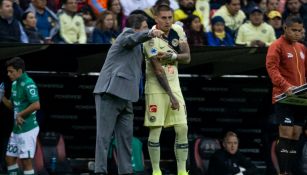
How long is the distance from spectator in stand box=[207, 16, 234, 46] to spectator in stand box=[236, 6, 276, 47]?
0.57 ft

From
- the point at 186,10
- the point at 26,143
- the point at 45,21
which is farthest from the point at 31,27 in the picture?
the point at 186,10

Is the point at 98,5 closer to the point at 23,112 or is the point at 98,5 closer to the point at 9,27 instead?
the point at 9,27

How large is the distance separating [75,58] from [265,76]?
3509 mm

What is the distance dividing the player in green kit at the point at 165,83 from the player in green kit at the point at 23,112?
211 cm

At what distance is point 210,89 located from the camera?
19047mm

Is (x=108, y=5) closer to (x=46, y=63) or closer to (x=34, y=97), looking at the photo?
(x=46, y=63)

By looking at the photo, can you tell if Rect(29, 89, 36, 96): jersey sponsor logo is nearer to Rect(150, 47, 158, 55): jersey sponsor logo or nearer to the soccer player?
Rect(150, 47, 158, 55): jersey sponsor logo

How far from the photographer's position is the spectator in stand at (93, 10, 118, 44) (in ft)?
60.3

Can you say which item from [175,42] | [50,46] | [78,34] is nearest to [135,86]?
[175,42]

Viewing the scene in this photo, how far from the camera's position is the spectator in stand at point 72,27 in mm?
18359

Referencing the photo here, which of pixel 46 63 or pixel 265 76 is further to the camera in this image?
pixel 265 76

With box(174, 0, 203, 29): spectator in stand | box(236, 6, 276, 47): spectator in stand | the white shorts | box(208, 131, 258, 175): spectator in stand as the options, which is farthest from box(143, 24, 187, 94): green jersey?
box(174, 0, 203, 29): spectator in stand

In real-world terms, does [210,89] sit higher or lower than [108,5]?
lower

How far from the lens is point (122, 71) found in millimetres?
14016
